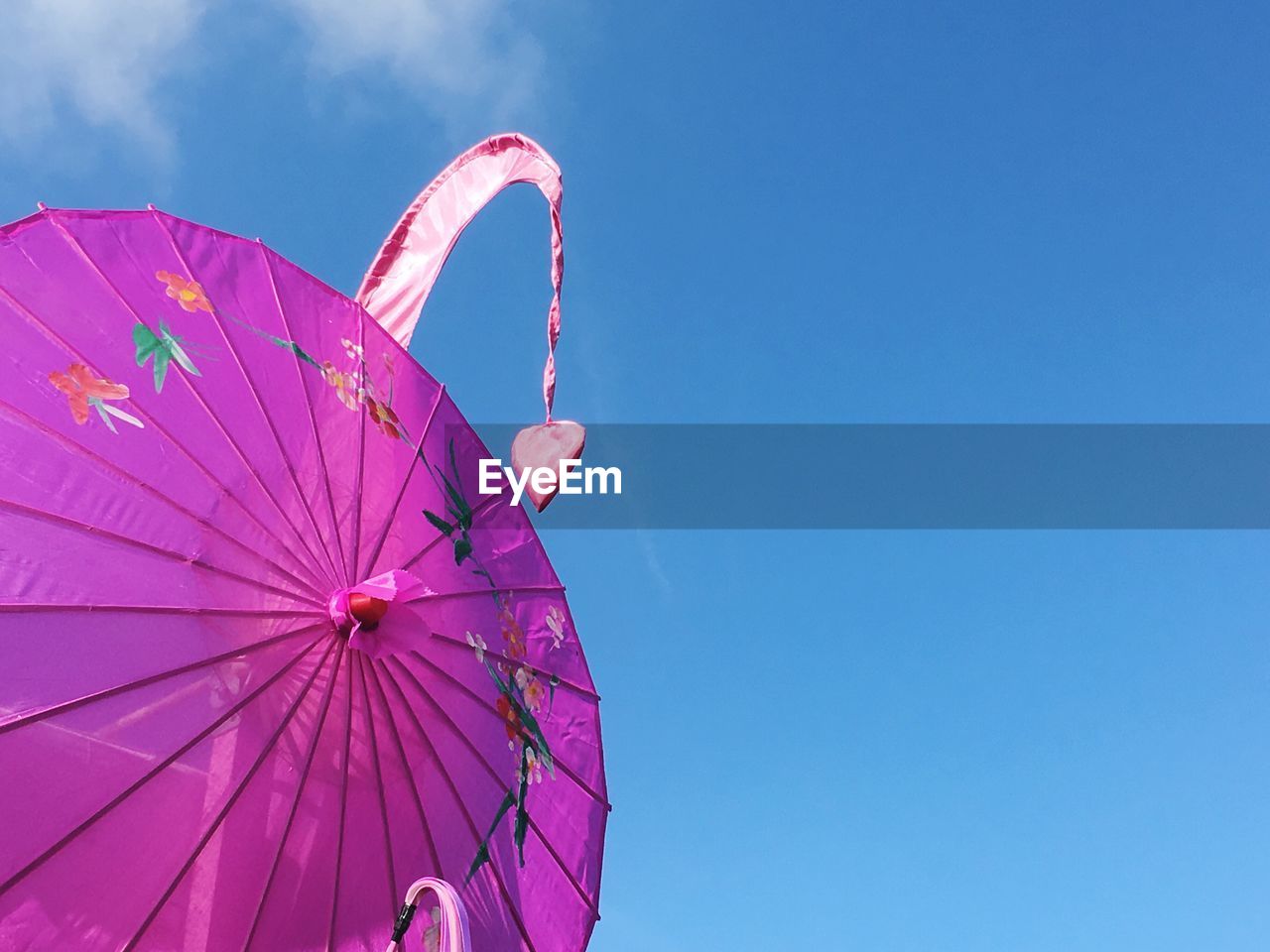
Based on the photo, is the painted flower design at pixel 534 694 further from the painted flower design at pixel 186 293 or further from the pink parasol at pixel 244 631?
the painted flower design at pixel 186 293

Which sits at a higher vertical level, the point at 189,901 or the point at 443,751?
the point at 443,751

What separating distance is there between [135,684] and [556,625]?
7.53ft

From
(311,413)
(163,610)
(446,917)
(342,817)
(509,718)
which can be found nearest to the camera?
(446,917)

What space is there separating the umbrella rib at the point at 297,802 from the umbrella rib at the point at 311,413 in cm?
42

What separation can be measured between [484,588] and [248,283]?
155 cm

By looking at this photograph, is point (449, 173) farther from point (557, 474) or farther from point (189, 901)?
point (189, 901)

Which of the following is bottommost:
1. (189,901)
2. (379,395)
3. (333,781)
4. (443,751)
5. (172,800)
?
(189,901)

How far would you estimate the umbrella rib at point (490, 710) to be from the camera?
4539 millimetres

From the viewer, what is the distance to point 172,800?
360cm

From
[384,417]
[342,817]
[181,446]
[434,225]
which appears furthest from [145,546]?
[434,225]

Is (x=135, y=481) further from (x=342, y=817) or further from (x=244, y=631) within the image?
(x=342, y=817)

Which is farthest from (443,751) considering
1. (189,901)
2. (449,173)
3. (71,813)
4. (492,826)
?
(449,173)

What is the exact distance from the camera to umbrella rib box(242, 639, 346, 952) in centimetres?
379

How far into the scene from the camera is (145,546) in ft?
12.1
